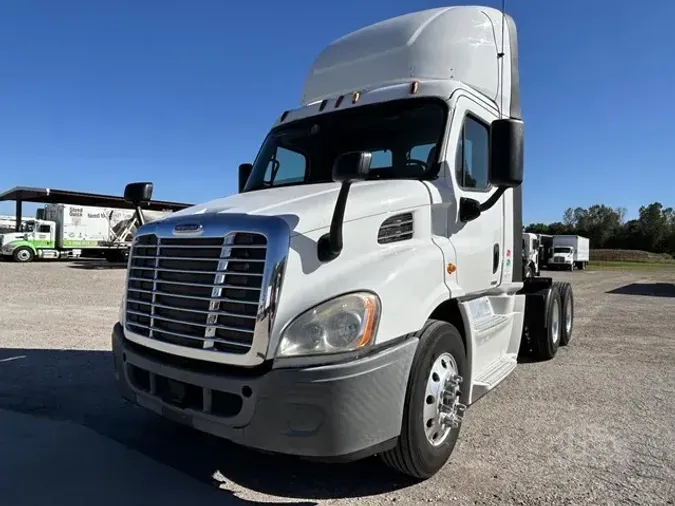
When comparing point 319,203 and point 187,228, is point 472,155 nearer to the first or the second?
point 319,203

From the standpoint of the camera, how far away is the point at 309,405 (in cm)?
271

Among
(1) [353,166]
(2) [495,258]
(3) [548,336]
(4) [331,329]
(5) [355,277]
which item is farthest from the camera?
(3) [548,336]

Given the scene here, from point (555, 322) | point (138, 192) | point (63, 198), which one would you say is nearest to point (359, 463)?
point (138, 192)

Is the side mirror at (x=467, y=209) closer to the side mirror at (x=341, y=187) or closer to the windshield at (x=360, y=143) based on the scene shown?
the windshield at (x=360, y=143)

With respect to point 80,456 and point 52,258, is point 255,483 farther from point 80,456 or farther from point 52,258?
point 52,258

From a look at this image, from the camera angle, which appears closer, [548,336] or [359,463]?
[359,463]

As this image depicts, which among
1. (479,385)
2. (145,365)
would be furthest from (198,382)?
(479,385)

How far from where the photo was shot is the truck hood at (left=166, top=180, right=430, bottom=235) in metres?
3.05

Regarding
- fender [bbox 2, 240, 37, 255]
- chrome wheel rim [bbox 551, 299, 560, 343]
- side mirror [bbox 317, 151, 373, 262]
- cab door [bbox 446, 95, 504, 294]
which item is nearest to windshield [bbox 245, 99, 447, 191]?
cab door [bbox 446, 95, 504, 294]

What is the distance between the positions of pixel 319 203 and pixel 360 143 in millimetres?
1368

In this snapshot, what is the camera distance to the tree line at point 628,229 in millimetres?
98062

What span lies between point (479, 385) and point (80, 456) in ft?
9.85

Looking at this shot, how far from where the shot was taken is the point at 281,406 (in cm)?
274

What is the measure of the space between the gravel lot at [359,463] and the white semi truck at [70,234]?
2986cm
